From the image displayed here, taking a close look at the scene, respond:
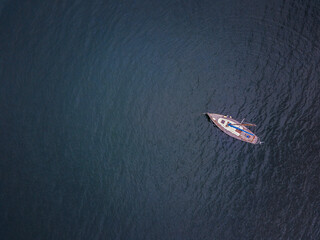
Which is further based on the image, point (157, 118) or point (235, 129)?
point (157, 118)

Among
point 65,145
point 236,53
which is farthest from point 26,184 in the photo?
point 236,53

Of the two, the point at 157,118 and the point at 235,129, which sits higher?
the point at 235,129

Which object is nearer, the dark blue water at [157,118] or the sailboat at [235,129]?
the dark blue water at [157,118]

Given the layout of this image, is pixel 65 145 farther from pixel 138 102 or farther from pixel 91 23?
pixel 91 23
